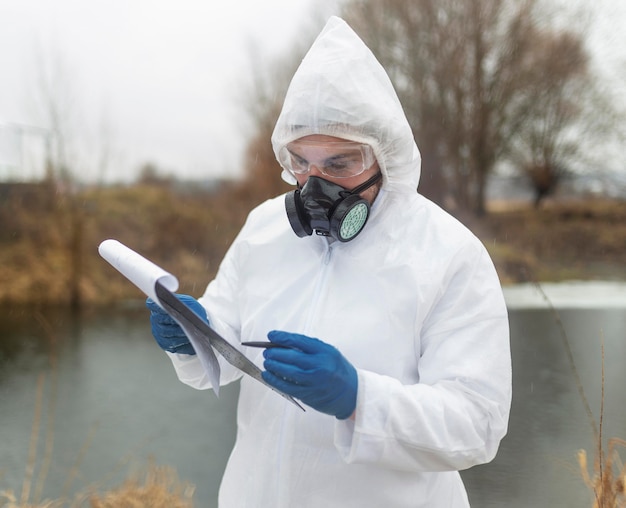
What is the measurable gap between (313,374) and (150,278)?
1.01 ft

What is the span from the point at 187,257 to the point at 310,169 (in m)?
10.9

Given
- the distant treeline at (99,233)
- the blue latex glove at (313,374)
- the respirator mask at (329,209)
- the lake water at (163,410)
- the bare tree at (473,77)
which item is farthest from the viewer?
the bare tree at (473,77)

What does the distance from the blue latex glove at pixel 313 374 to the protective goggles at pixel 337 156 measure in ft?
1.26

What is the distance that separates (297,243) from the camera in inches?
55.4

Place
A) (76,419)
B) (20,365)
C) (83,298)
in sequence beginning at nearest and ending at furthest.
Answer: (76,419)
(20,365)
(83,298)

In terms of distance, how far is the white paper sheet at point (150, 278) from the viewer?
108 cm

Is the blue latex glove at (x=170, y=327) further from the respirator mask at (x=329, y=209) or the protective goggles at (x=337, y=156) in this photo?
the protective goggles at (x=337, y=156)

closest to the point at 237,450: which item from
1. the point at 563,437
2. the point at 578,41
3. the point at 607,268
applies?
the point at 563,437

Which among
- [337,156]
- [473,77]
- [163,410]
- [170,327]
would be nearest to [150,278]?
[170,327]

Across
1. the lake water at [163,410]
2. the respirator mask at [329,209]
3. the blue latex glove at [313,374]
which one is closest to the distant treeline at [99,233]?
the lake water at [163,410]

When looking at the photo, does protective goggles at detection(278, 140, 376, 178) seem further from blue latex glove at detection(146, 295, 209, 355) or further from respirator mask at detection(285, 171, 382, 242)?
blue latex glove at detection(146, 295, 209, 355)

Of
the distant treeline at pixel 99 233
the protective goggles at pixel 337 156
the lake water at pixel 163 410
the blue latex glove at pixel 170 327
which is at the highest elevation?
the protective goggles at pixel 337 156

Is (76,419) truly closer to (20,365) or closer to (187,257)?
(20,365)

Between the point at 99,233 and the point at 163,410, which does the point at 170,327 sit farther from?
the point at 99,233
